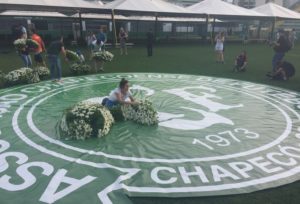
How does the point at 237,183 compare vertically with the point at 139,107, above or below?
below

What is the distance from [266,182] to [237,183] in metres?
0.51

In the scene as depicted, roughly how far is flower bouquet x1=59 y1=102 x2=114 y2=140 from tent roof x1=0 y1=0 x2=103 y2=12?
16757 mm

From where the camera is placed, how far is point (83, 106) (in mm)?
6590

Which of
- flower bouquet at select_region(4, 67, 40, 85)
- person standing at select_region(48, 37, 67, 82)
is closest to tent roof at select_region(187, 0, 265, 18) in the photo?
person standing at select_region(48, 37, 67, 82)

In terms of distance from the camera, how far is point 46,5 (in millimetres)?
21422

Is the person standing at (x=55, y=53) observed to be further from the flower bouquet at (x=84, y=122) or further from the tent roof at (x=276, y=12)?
the tent roof at (x=276, y=12)

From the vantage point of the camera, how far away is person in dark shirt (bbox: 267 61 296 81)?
13.3 metres

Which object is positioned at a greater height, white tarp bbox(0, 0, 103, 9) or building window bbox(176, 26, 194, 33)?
white tarp bbox(0, 0, 103, 9)

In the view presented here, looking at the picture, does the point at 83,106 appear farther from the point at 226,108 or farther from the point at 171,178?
the point at 226,108

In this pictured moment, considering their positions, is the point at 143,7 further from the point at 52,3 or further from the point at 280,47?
the point at 280,47

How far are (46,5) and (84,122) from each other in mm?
17769

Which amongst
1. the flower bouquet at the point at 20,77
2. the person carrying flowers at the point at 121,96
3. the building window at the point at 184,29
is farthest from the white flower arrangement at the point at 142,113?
the building window at the point at 184,29

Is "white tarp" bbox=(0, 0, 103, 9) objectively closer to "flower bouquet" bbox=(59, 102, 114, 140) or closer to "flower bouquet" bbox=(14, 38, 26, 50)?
"flower bouquet" bbox=(14, 38, 26, 50)

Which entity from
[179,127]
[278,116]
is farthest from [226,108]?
[179,127]
